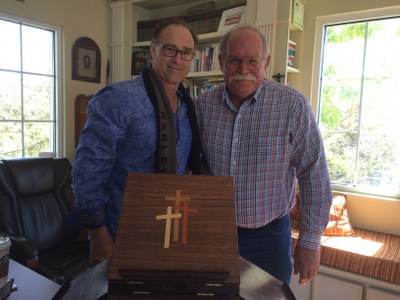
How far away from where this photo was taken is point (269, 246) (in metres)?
1.27

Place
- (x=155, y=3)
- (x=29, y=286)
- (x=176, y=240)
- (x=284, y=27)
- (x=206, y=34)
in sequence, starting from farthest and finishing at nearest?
(x=155, y=3) → (x=206, y=34) → (x=284, y=27) → (x=29, y=286) → (x=176, y=240)

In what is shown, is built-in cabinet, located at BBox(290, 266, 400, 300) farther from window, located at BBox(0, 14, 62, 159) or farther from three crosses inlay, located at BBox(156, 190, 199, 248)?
window, located at BBox(0, 14, 62, 159)

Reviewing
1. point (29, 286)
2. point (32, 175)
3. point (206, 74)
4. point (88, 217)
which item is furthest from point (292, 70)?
point (29, 286)

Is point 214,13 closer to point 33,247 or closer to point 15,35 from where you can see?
point 15,35

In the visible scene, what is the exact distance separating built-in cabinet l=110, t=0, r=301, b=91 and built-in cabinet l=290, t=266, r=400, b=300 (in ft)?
5.11

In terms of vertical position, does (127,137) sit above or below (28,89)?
below

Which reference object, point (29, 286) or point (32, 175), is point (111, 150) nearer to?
point (29, 286)

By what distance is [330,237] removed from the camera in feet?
8.39

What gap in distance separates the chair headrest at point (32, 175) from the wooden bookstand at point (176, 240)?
189 centimetres

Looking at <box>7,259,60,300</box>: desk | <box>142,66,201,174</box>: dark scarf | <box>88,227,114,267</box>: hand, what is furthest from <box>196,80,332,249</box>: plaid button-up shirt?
Answer: <box>7,259,60,300</box>: desk

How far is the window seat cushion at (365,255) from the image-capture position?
2135 mm

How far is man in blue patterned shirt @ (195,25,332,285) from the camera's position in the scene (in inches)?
47.9

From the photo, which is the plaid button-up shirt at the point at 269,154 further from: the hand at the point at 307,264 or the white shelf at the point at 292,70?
the white shelf at the point at 292,70

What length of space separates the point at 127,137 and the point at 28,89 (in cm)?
261
